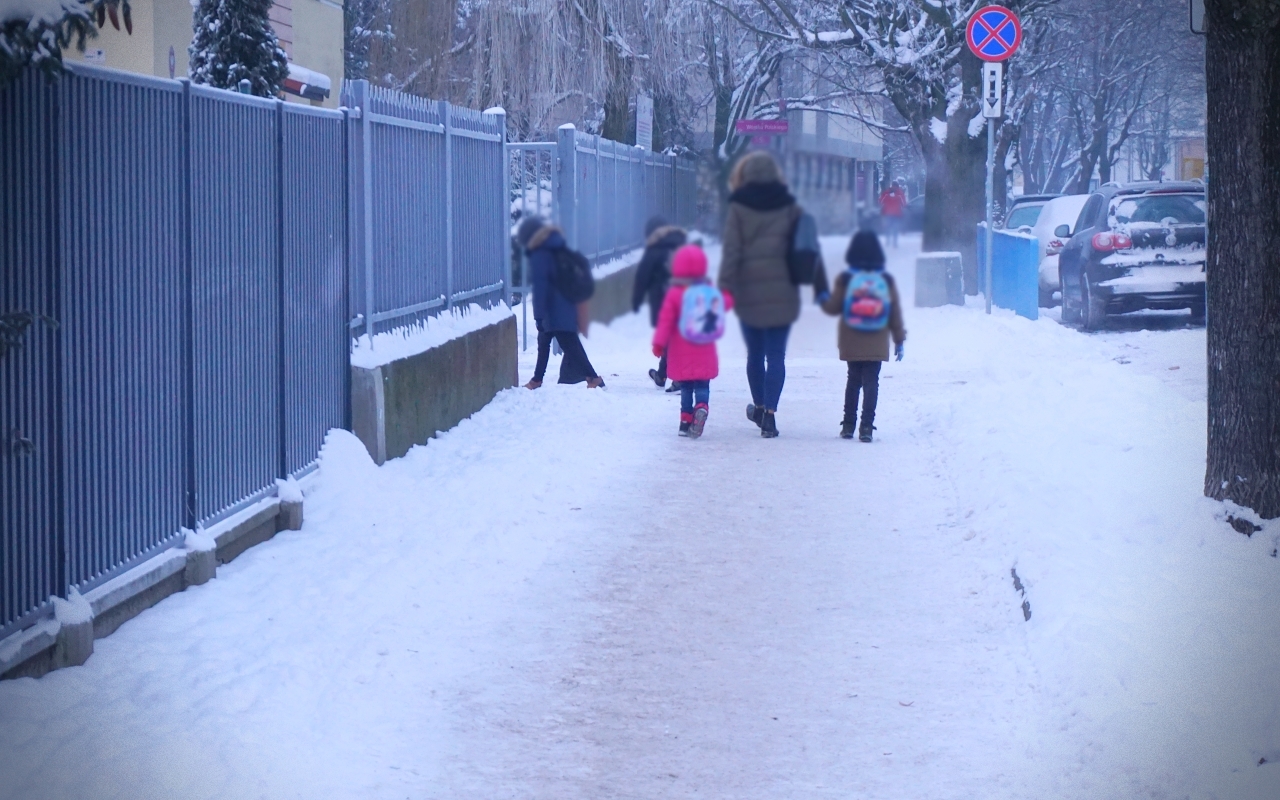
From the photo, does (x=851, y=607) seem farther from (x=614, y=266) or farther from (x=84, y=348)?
(x=614, y=266)

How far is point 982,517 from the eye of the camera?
909cm

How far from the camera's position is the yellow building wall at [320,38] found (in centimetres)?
2145

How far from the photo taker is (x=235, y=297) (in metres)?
8.10

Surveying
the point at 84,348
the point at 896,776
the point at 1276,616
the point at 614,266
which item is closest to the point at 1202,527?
the point at 1276,616

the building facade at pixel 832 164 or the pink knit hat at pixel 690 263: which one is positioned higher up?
the building facade at pixel 832 164

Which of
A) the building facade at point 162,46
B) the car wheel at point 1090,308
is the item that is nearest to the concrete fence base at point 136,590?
the building facade at point 162,46

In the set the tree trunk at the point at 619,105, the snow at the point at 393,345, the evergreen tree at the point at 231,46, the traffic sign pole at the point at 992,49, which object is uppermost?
the evergreen tree at the point at 231,46

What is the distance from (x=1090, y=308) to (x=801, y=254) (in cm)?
1663

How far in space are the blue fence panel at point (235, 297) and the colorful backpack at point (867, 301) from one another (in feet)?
20.7

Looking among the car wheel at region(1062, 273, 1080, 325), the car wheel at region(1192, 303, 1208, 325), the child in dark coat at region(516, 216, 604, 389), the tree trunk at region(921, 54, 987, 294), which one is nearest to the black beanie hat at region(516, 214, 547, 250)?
the child in dark coat at region(516, 216, 604, 389)

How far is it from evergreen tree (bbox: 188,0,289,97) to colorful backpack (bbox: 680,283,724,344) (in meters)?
12.3

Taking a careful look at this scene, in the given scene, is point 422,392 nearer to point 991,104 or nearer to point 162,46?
point 162,46

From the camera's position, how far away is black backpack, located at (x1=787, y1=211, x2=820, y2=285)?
146 cm

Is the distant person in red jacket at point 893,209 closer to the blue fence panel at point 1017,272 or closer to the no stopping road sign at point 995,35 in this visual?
the no stopping road sign at point 995,35
